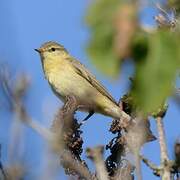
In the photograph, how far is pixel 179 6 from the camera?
5.80 ft

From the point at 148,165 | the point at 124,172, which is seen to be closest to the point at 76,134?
the point at 124,172

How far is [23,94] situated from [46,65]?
7.72 metres

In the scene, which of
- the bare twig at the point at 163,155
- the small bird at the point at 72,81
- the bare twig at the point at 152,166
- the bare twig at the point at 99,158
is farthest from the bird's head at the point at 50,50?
the bare twig at the point at 99,158

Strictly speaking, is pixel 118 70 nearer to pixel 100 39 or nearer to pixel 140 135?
pixel 100 39

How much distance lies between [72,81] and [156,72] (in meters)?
8.22

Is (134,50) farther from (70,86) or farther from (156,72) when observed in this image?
(70,86)

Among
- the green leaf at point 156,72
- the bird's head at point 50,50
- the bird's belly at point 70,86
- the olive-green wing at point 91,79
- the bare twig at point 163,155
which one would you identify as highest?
the bird's head at point 50,50

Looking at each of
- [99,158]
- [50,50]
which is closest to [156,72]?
[99,158]

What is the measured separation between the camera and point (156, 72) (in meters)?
1.52

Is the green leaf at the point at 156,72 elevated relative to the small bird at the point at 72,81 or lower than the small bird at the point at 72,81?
lower

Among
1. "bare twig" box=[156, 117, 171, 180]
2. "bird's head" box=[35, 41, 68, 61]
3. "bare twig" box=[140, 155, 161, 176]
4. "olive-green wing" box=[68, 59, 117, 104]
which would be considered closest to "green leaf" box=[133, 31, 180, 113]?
"bare twig" box=[156, 117, 171, 180]

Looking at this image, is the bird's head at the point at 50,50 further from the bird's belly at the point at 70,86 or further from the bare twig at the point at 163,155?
the bare twig at the point at 163,155

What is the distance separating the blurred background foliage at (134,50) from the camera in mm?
1471

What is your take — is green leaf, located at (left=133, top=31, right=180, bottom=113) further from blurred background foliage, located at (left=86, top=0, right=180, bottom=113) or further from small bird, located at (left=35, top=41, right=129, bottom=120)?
small bird, located at (left=35, top=41, right=129, bottom=120)
